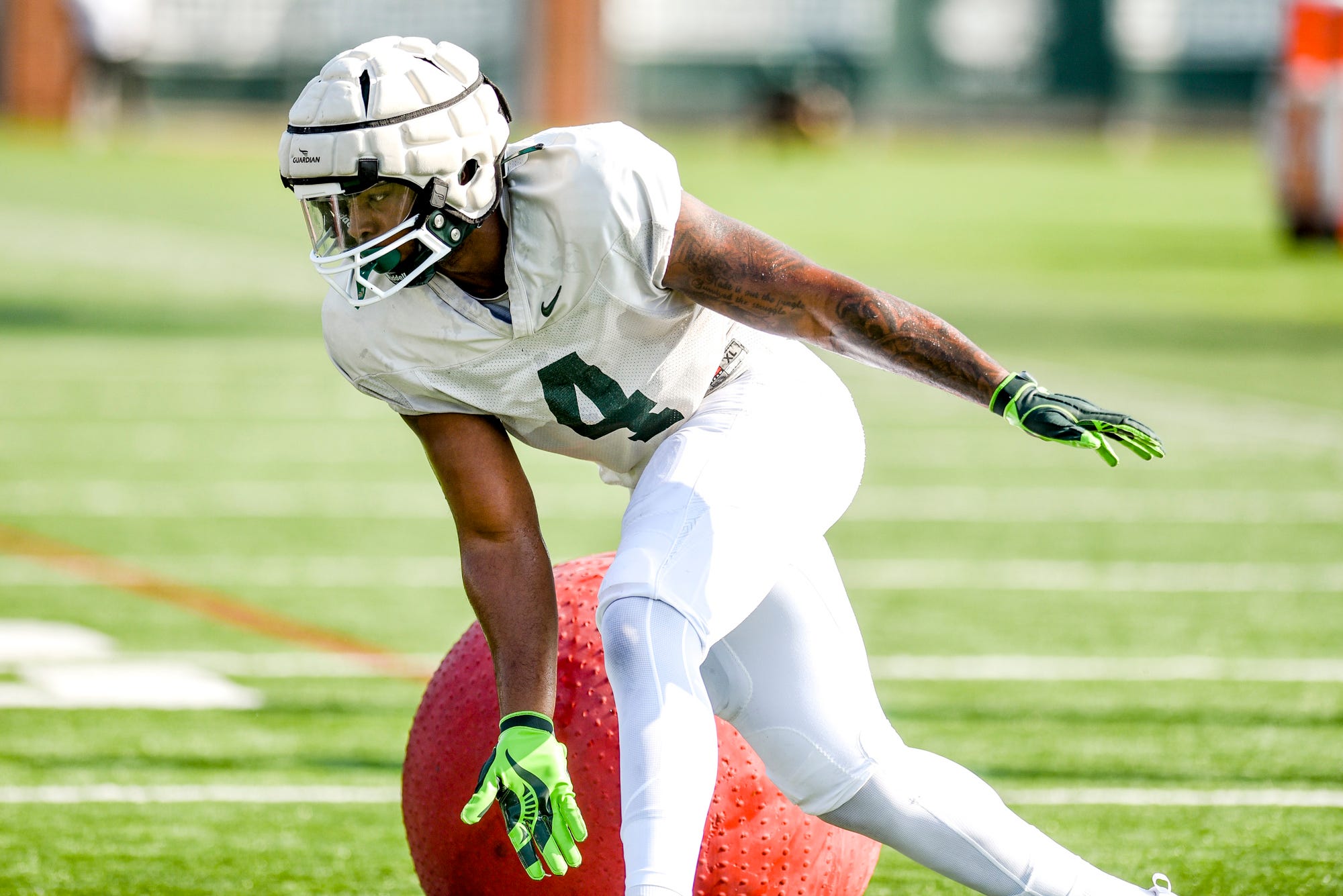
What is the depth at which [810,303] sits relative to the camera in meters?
3.52

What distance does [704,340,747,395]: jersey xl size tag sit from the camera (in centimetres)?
374

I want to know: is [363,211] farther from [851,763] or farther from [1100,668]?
[1100,668]

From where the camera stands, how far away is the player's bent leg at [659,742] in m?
3.13

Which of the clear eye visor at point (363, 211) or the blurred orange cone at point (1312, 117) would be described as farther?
the blurred orange cone at point (1312, 117)

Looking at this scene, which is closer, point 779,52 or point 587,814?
point 587,814

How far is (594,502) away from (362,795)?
13.7 ft

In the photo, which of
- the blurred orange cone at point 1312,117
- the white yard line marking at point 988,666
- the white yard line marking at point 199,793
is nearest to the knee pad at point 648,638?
the white yard line marking at point 199,793

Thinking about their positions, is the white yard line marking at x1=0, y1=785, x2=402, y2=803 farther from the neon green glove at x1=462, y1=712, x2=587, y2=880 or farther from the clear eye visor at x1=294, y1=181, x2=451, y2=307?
the clear eye visor at x1=294, y1=181, x2=451, y2=307

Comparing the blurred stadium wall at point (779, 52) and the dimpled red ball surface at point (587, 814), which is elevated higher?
the dimpled red ball surface at point (587, 814)

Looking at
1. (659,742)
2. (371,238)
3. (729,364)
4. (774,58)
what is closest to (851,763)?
(659,742)

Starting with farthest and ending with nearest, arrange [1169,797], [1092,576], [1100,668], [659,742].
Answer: [1092,576] → [1100,668] → [1169,797] → [659,742]

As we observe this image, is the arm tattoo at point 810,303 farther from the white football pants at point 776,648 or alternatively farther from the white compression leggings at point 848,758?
the white compression leggings at point 848,758

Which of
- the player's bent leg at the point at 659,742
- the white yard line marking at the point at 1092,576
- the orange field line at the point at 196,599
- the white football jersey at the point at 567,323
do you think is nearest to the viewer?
the player's bent leg at the point at 659,742

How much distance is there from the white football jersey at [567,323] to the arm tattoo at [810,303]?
0.22ft
